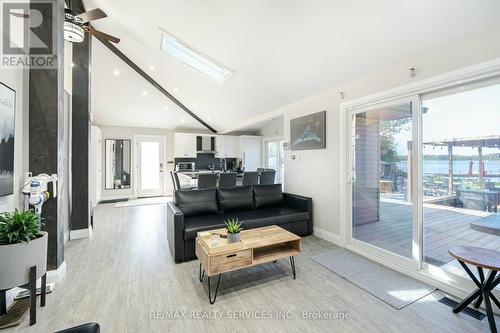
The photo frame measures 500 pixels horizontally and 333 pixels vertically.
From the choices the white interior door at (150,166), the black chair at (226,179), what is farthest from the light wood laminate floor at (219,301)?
the white interior door at (150,166)

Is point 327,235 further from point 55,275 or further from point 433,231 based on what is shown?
point 55,275

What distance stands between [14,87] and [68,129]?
1924mm

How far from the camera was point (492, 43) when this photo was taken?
1.99 meters

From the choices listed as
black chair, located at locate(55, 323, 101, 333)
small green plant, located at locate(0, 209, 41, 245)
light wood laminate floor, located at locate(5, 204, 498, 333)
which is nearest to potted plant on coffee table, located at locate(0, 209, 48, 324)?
small green plant, located at locate(0, 209, 41, 245)

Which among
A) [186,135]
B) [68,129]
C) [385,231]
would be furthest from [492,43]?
[186,135]

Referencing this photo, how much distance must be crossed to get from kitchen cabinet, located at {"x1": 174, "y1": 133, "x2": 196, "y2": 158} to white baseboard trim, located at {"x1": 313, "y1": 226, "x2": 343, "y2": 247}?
5.41m

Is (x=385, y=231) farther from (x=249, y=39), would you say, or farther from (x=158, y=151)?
(x=158, y=151)

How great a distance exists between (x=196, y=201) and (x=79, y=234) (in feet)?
7.39

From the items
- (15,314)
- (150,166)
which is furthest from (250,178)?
(150,166)

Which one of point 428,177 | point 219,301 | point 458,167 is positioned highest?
point 458,167

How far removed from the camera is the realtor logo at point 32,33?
7.14 ft

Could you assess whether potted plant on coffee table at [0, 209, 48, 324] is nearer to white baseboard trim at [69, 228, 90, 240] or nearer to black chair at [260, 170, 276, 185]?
white baseboard trim at [69, 228, 90, 240]

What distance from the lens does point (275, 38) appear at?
3020 millimetres

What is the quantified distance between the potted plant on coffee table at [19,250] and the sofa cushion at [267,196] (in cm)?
290
